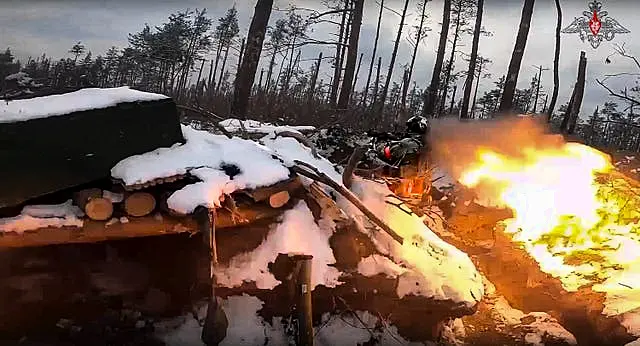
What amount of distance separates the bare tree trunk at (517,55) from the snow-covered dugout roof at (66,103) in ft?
45.1

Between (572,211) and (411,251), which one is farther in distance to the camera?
(572,211)

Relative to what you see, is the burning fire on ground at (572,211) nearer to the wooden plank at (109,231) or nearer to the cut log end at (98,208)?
the wooden plank at (109,231)

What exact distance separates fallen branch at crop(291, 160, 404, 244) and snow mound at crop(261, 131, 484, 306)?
0.16 metres

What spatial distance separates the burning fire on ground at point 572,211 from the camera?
331 inches

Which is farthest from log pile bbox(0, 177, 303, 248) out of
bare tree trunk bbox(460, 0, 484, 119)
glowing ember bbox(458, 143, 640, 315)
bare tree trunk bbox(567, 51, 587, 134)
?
bare tree trunk bbox(567, 51, 587, 134)

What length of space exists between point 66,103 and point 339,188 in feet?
9.25

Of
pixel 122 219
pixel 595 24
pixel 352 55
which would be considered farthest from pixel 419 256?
pixel 595 24

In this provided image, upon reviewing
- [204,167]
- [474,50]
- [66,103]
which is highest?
[474,50]

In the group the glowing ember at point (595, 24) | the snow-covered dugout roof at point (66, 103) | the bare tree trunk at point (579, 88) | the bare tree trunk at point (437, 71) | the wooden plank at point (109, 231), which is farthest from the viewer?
the bare tree trunk at point (579, 88)

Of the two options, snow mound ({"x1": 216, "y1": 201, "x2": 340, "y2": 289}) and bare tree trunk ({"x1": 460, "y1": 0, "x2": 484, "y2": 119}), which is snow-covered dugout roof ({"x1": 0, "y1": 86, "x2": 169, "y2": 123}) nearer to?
snow mound ({"x1": 216, "y1": 201, "x2": 340, "y2": 289})

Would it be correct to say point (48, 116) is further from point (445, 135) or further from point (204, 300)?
point (445, 135)

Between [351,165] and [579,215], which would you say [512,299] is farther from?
[351,165]

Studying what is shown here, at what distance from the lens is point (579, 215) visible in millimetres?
8570

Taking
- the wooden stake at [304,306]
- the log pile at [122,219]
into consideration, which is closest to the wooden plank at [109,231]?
the log pile at [122,219]
